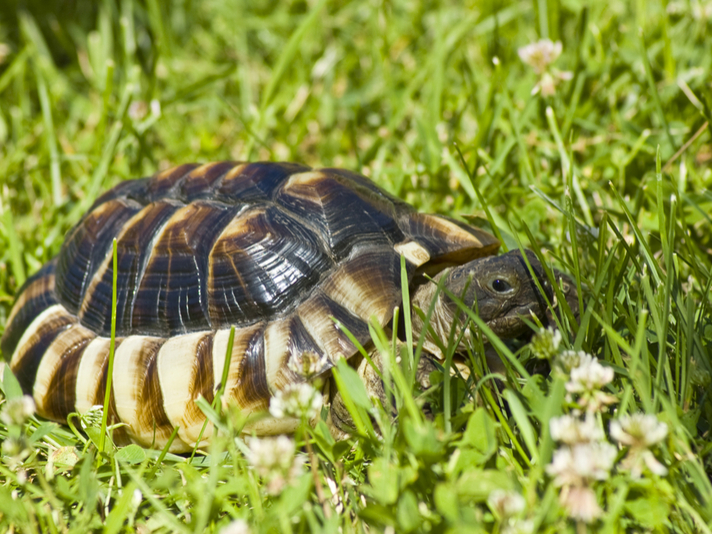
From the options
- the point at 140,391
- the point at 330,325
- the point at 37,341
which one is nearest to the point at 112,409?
the point at 140,391

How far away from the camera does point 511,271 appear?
198 cm

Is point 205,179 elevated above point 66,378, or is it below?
above

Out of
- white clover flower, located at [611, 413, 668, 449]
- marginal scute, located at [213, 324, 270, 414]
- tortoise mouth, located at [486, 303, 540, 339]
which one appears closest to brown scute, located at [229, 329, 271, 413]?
marginal scute, located at [213, 324, 270, 414]

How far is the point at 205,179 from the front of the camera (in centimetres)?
240

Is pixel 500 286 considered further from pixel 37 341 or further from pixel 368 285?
pixel 37 341

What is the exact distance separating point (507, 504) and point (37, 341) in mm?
1963

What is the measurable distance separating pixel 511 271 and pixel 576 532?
876 millimetres

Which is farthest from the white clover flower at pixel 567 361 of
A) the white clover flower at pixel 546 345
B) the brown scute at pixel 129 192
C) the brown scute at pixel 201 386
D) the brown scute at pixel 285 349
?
the brown scute at pixel 129 192

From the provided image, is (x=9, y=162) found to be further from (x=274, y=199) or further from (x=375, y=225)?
(x=375, y=225)

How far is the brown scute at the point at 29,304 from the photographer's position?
8.13ft

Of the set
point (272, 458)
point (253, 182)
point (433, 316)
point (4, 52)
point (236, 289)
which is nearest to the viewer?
point (272, 458)

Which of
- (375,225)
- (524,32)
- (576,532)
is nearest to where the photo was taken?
(576,532)

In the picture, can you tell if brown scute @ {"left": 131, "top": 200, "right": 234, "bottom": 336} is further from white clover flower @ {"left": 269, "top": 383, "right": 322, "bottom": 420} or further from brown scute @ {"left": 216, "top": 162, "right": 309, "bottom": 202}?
white clover flower @ {"left": 269, "top": 383, "right": 322, "bottom": 420}

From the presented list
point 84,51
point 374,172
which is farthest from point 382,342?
point 84,51
